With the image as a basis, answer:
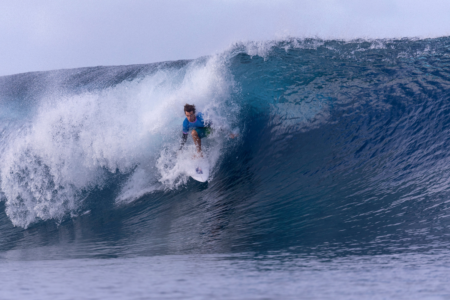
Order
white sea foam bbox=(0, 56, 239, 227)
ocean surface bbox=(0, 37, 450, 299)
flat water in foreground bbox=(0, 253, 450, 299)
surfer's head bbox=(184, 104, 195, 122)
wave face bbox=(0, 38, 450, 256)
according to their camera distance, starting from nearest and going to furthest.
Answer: flat water in foreground bbox=(0, 253, 450, 299), ocean surface bbox=(0, 37, 450, 299), wave face bbox=(0, 38, 450, 256), surfer's head bbox=(184, 104, 195, 122), white sea foam bbox=(0, 56, 239, 227)

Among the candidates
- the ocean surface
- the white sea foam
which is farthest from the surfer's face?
the white sea foam

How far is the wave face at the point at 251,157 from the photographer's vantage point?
4344 millimetres

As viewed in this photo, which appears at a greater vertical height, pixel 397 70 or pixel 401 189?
pixel 397 70

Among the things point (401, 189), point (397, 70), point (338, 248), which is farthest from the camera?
point (397, 70)

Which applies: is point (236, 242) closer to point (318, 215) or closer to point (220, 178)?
point (318, 215)

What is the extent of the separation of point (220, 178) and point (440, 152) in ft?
12.4

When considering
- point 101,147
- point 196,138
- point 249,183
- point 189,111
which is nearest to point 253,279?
point 249,183

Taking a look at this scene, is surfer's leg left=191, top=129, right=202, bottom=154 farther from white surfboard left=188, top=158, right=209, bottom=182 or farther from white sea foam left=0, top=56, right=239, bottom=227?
white sea foam left=0, top=56, right=239, bottom=227

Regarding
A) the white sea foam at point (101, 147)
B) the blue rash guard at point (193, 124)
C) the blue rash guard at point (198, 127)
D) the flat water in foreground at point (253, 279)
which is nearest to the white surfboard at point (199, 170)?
the white sea foam at point (101, 147)

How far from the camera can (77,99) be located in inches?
339

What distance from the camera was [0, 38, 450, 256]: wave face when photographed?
4.34m

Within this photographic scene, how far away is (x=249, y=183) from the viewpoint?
6.11m

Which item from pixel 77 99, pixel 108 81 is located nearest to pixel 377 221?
pixel 77 99

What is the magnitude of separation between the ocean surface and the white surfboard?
0.12 metres
